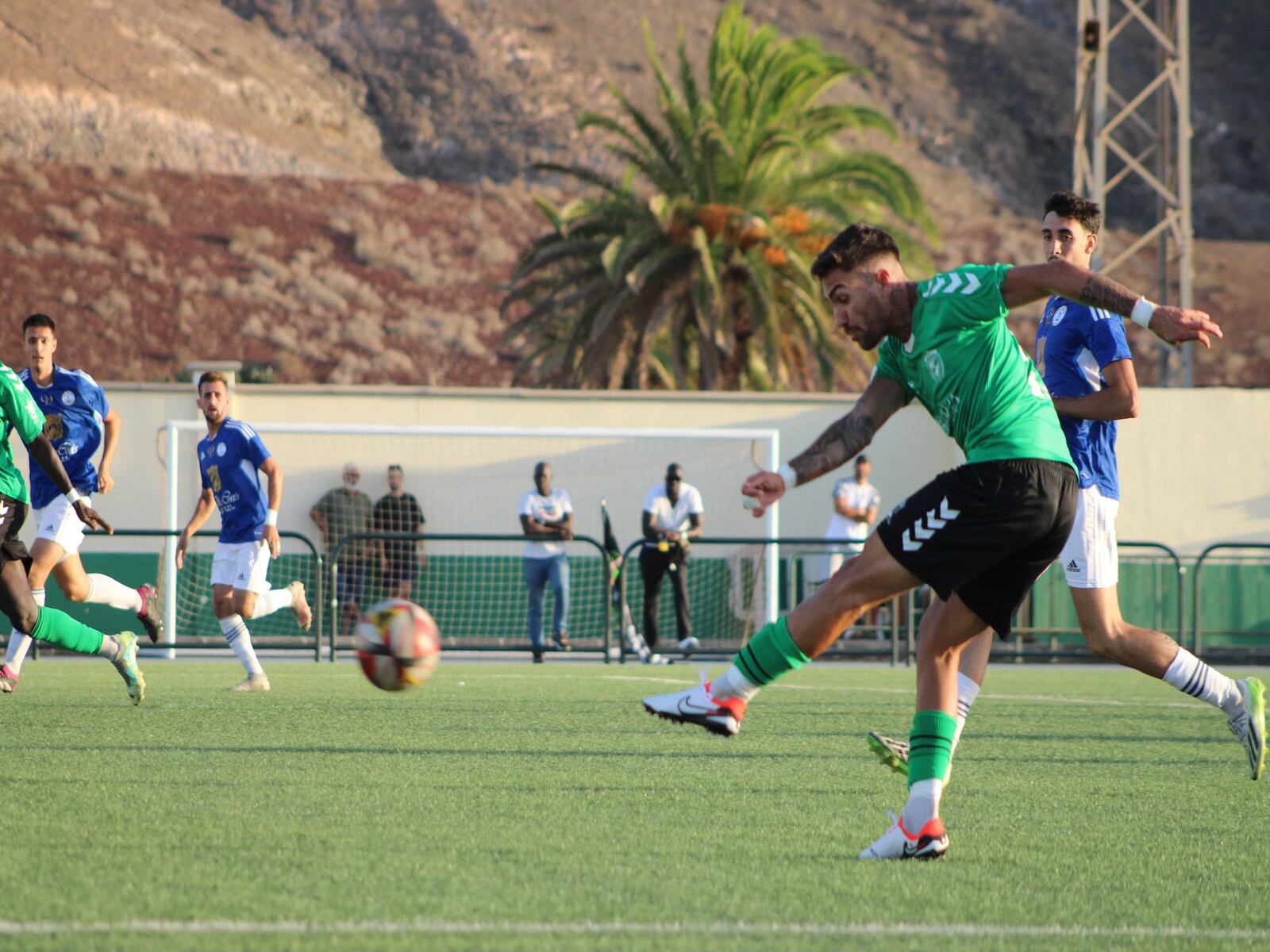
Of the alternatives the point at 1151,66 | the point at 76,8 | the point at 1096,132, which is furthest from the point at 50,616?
the point at 1151,66

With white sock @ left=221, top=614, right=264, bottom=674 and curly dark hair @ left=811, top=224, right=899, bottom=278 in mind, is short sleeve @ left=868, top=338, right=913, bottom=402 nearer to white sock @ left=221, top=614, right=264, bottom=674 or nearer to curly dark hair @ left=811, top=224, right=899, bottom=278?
curly dark hair @ left=811, top=224, right=899, bottom=278

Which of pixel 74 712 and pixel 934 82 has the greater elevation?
pixel 934 82

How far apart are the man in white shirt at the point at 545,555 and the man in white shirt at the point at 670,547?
843 mm

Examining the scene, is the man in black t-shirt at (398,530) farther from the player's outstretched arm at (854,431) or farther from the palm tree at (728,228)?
the player's outstretched arm at (854,431)

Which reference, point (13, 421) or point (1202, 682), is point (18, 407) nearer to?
point (13, 421)

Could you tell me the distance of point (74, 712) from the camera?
9.54m

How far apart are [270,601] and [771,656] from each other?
759 centimetres

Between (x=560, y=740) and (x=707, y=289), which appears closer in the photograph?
(x=560, y=740)

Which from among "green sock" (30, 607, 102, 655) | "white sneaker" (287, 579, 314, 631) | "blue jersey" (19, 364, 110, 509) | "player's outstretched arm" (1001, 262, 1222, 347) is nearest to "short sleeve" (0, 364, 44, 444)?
"green sock" (30, 607, 102, 655)

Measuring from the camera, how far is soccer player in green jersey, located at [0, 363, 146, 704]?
27.6 feet

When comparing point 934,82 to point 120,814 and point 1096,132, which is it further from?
point 120,814

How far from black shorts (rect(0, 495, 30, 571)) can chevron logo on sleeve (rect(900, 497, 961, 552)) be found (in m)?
5.04

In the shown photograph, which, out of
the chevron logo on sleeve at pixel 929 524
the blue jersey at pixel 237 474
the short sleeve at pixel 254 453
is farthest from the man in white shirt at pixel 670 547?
the chevron logo on sleeve at pixel 929 524

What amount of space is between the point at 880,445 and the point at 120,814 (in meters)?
16.6
